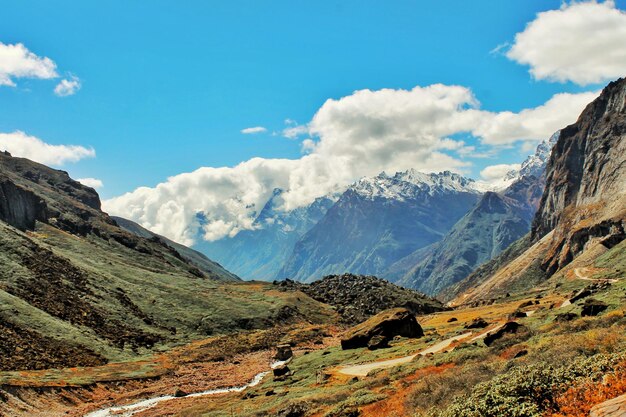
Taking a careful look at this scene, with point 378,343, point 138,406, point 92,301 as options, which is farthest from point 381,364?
point 92,301

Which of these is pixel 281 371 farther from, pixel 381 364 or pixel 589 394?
pixel 589 394

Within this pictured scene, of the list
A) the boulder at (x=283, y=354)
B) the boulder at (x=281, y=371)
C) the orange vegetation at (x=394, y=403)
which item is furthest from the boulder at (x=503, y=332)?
the boulder at (x=283, y=354)

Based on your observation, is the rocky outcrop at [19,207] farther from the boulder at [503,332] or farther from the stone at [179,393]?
the boulder at [503,332]

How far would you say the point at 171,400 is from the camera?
5469 centimetres

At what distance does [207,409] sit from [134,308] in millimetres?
68819

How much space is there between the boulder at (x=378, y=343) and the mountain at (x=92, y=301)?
43.6m

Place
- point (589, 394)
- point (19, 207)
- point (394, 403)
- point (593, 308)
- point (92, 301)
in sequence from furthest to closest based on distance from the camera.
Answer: point (19, 207)
point (92, 301)
point (593, 308)
point (394, 403)
point (589, 394)

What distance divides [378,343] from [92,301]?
6742 centimetres

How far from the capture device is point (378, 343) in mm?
61750

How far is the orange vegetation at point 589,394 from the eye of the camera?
47.8ft

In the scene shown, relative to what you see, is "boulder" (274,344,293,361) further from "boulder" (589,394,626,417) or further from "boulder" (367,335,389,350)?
"boulder" (589,394,626,417)

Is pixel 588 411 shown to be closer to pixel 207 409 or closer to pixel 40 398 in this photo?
pixel 207 409

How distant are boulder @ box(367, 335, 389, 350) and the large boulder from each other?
184cm

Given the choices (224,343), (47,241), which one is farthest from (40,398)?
(47,241)
